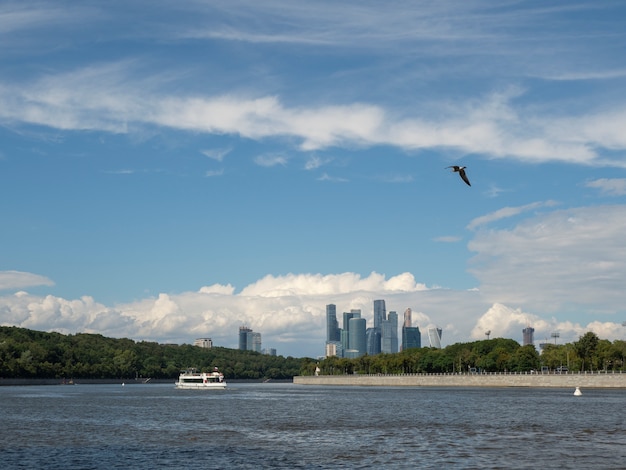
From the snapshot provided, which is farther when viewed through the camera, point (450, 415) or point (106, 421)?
point (450, 415)

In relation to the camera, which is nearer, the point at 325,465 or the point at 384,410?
the point at 325,465

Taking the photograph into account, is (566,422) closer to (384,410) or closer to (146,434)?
(384,410)

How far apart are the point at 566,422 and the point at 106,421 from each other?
53.1 metres

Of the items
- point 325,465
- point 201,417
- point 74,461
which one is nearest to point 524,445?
point 325,465

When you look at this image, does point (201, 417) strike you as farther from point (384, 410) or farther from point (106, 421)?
point (384, 410)

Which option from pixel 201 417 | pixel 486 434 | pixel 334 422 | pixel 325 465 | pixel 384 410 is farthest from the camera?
pixel 384 410

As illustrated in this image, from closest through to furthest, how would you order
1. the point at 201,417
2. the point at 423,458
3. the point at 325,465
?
the point at 325,465
the point at 423,458
the point at 201,417

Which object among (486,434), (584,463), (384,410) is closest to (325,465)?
(584,463)

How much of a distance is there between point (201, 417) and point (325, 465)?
54.2 meters

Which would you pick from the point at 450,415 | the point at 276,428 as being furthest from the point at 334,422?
the point at 450,415

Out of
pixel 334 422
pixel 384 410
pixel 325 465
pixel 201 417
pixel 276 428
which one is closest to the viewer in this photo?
pixel 325 465

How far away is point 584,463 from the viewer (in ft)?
184

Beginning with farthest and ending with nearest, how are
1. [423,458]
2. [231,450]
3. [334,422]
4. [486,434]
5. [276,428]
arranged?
[334,422] < [276,428] < [486,434] < [231,450] < [423,458]

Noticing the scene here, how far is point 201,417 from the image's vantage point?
107 metres
